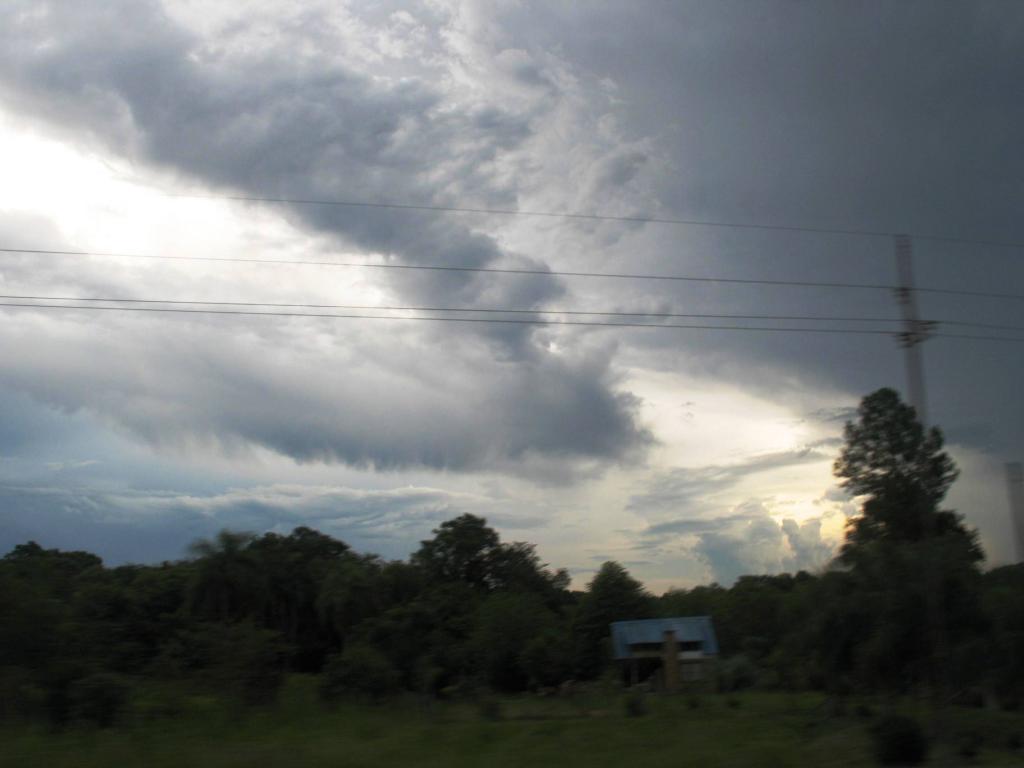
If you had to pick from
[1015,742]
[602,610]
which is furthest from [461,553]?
[1015,742]

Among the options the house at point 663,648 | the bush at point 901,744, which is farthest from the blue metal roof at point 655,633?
the bush at point 901,744

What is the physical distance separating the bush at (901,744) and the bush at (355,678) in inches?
1017

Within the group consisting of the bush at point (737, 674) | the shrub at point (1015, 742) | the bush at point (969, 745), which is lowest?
the bush at point (737, 674)

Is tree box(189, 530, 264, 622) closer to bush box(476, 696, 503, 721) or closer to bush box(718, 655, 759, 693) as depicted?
bush box(476, 696, 503, 721)

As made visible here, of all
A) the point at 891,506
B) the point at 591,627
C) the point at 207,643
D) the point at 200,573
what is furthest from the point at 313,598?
the point at 891,506

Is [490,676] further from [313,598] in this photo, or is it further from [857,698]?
[857,698]

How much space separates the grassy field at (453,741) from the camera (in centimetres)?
1581

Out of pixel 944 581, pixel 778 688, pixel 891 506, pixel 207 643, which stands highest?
pixel 891 506

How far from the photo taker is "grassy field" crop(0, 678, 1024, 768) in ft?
51.9

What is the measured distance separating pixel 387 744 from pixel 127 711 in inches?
463

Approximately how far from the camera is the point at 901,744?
696 inches

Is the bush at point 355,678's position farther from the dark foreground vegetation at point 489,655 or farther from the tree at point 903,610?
the tree at point 903,610

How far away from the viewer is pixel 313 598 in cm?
6181

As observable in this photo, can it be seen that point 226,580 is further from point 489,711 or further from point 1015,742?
point 1015,742
